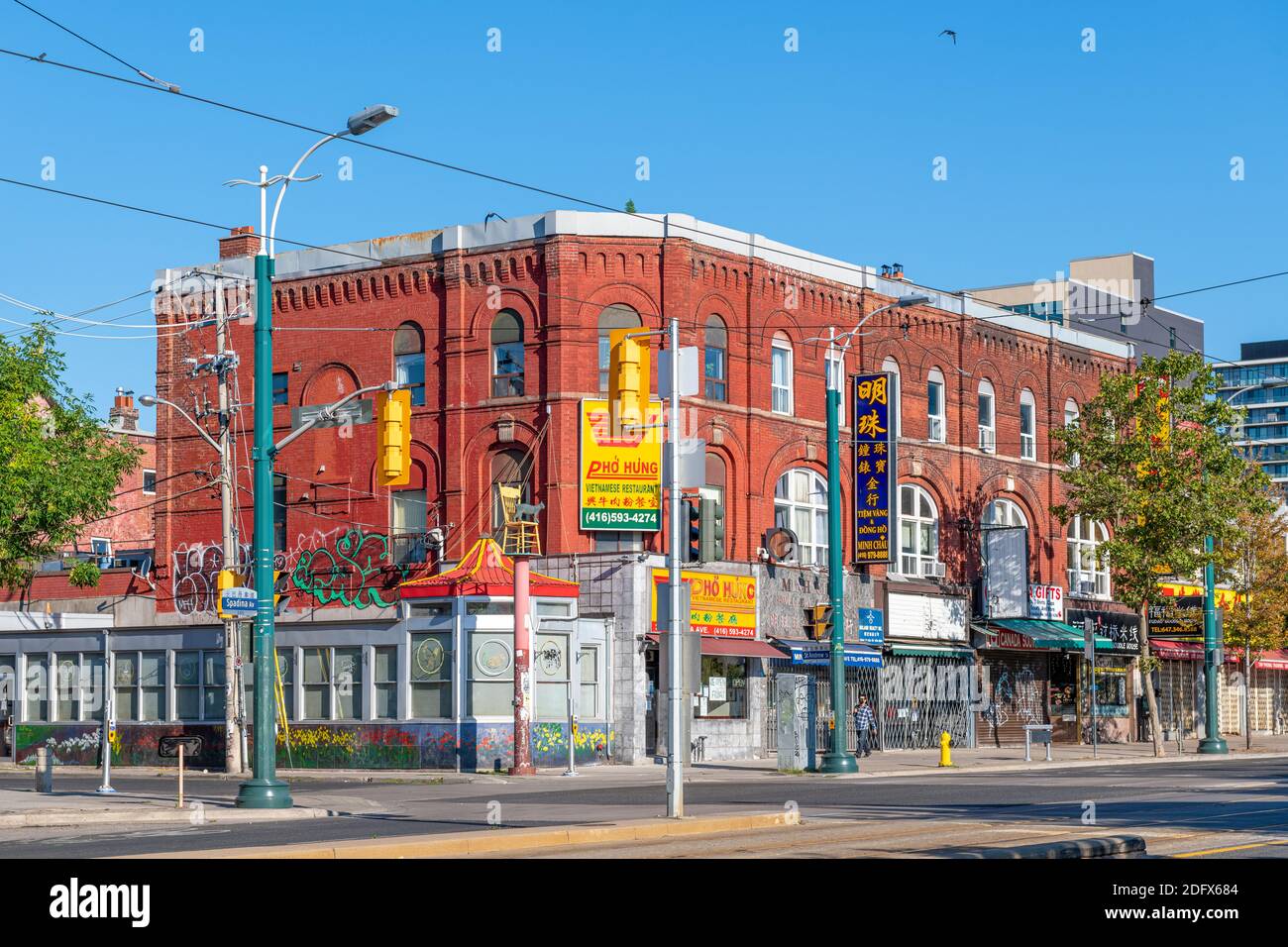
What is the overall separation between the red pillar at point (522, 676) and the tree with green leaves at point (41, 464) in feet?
45.8

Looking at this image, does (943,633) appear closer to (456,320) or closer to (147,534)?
(456,320)

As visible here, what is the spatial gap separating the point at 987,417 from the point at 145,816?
37406mm

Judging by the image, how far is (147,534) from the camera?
226 feet

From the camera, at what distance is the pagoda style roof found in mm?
38719

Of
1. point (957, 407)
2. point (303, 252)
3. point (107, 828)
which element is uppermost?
point (303, 252)

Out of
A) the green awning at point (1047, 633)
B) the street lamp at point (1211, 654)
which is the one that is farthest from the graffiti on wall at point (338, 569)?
the street lamp at point (1211, 654)

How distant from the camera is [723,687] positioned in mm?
43938

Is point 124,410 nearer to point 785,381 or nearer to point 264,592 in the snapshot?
point 785,381

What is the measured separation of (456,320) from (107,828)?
77.9ft

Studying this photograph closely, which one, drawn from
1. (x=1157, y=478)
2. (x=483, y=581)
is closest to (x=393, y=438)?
(x=483, y=581)

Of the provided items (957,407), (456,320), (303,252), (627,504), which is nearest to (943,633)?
(957,407)

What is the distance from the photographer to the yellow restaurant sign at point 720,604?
42128mm


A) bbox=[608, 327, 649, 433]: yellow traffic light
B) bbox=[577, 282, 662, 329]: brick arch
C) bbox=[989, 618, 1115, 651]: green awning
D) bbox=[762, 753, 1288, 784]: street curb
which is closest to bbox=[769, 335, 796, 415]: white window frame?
bbox=[577, 282, 662, 329]: brick arch

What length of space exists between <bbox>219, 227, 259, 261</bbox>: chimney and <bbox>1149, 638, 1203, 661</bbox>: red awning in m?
34.6
